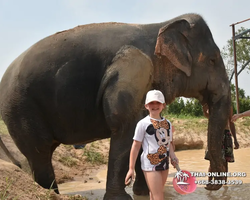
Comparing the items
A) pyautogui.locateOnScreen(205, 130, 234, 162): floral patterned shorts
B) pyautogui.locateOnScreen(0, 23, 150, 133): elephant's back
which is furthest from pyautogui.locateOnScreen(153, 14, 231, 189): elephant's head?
pyautogui.locateOnScreen(0, 23, 150, 133): elephant's back

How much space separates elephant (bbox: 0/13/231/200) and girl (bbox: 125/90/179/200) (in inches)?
38.2

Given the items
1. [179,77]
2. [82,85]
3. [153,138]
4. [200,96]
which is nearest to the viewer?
[153,138]

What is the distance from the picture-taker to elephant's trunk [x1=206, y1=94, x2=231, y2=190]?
14.7 feet

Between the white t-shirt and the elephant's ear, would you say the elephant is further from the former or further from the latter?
the white t-shirt

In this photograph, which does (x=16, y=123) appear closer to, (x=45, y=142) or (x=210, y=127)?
(x=45, y=142)

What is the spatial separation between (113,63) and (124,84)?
1.12 feet

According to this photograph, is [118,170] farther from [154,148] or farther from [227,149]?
[227,149]

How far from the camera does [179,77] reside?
4.41 meters

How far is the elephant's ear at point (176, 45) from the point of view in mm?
4195

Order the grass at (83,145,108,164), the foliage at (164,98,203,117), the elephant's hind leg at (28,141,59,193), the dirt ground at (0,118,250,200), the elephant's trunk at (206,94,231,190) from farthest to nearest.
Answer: the foliage at (164,98,203,117)
the grass at (83,145,108,164)
the elephant's trunk at (206,94,231,190)
the elephant's hind leg at (28,141,59,193)
the dirt ground at (0,118,250,200)

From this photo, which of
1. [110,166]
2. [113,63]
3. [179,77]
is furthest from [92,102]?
[179,77]

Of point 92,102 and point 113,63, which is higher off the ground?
point 113,63

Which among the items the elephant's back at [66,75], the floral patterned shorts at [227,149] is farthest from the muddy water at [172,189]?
the elephant's back at [66,75]

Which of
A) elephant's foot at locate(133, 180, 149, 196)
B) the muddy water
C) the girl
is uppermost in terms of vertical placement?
the girl
